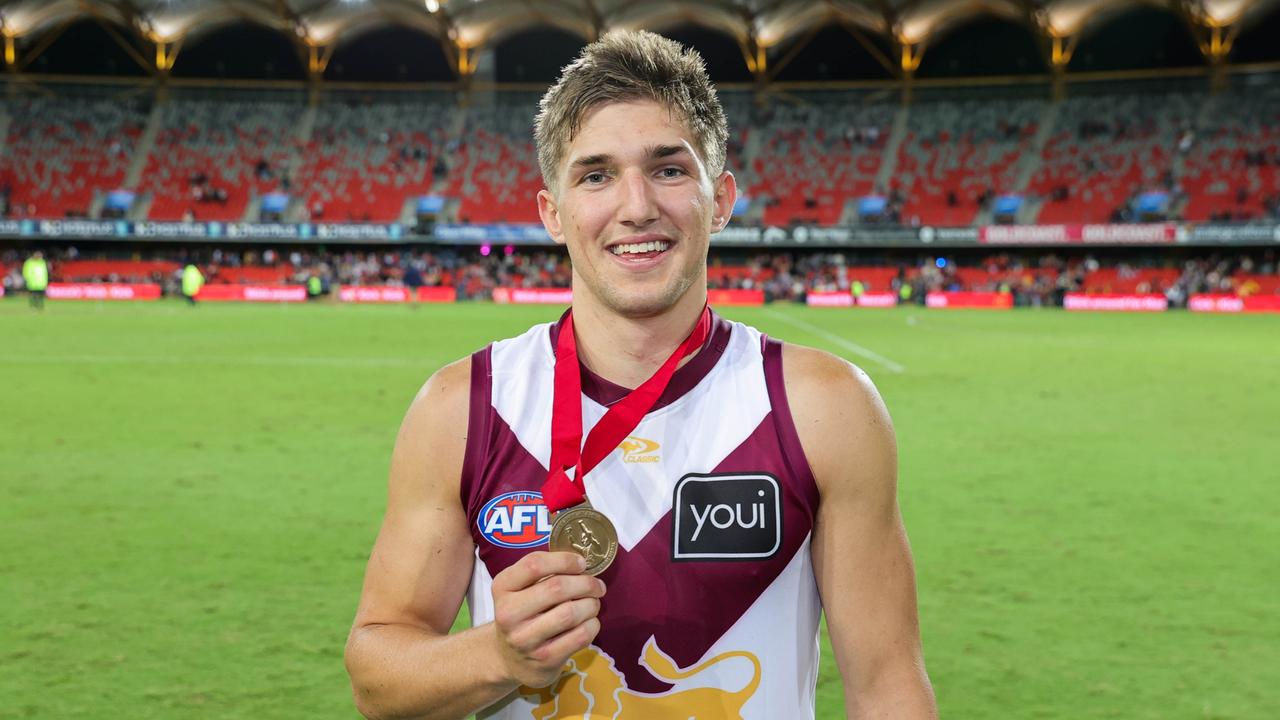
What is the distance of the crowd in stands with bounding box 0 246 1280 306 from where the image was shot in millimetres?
53500

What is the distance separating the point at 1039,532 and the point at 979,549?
0.73 meters

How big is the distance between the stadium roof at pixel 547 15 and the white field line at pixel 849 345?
3005 cm

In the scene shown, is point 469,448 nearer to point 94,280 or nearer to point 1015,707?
point 1015,707

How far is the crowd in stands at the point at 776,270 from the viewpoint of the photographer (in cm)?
5350

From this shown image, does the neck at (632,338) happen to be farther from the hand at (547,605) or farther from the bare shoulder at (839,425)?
the hand at (547,605)

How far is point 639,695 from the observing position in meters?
2.39

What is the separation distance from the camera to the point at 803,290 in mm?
54031

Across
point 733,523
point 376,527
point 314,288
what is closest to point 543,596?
point 733,523

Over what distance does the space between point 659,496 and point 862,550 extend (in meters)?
0.44

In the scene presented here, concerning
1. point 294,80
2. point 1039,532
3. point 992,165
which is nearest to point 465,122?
point 294,80

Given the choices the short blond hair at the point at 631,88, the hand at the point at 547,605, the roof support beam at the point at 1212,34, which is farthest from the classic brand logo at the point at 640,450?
the roof support beam at the point at 1212,34

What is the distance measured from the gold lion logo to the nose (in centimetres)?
86

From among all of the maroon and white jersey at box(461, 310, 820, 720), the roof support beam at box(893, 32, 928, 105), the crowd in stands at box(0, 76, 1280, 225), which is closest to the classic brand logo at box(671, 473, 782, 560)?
the maroon and white jersey at box(461, 310, 820, 720)

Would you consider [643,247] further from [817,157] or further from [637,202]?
[817,157]
